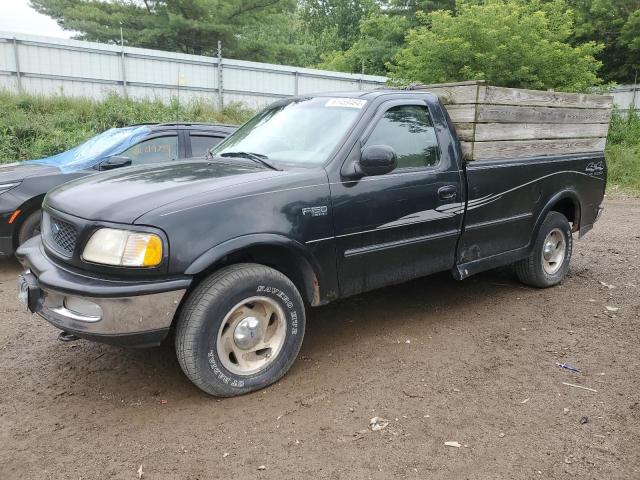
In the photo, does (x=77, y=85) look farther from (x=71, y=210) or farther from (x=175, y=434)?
(x=175, y=434)

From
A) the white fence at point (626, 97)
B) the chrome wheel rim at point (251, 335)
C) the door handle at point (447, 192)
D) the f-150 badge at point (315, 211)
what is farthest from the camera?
the white fence at point (626, 97)

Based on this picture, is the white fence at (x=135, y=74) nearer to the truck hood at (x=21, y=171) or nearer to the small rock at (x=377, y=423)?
the truck hood at (x=21, y=171)

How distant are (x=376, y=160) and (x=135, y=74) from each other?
12.9 metres

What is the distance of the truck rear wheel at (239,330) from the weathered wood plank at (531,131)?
2.23 metres

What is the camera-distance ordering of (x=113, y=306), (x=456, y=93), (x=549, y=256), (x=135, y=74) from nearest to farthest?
(x=113, y=306), (x=456, y=93), (x=549, y=256), (x=135, y=74)

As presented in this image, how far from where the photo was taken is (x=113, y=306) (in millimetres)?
2934

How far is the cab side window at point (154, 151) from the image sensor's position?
6.57 meters

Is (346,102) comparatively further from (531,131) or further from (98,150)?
(98,150)

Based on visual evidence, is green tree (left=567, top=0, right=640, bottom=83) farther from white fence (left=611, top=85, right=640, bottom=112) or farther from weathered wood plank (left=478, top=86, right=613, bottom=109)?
weathered wood plank (left=478, top=86, right=613, bottom=109)

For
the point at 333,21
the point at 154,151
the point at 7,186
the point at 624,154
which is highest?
the point at 333,21

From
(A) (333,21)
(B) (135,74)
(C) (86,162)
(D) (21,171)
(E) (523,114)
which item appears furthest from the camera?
(A) (333,21)

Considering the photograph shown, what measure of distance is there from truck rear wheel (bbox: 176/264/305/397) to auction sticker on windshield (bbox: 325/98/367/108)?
1464 millimetres

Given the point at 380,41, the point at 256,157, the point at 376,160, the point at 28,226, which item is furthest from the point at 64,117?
the point at 380,41

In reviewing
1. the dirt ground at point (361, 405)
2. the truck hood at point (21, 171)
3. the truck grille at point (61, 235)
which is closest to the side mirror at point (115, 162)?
the truck hood at point (21, 171)
